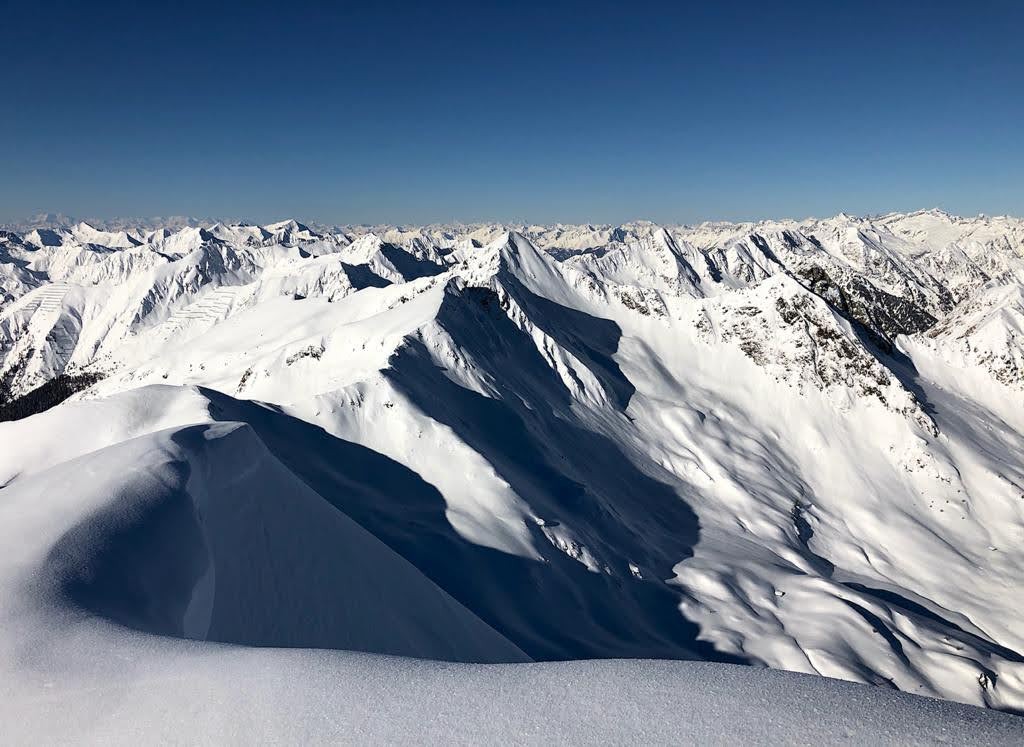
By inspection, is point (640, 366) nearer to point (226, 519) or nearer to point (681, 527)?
point (681, 527)

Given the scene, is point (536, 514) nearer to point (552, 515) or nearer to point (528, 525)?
point (528, 525)

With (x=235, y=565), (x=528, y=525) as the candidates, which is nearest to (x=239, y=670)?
(x=235, y=565)

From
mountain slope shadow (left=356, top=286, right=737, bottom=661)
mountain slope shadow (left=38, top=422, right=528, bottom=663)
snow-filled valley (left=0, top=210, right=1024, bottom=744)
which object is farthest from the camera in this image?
mountain slope shadow (left=356, top=286, right=737, bottom=661)

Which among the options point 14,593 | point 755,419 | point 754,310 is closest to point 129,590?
point 14,593

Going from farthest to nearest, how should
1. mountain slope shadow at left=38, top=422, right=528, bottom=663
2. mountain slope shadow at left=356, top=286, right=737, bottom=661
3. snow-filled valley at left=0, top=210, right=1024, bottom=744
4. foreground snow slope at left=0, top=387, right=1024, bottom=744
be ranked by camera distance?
mountain slope shadow at left=356, top=286, right=737, bottom=661 → mountain slope shadow at left=38, top=422, right=528, bottom=663 → snow-filled valley at left=0, top=210, right=1024, bottom=744 → foreground snow slope at left=0, top=387, right=1024, bottom=744

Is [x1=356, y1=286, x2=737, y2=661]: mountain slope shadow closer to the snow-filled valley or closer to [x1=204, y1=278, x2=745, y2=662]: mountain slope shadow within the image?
[x1=204, y1=278, x2=745, y2=662]: mountain slope shadow

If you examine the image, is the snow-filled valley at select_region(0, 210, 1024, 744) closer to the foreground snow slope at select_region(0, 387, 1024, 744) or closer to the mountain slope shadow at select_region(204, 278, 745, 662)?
the foreground snow slope at select_region(0, 387, 1024, 744)

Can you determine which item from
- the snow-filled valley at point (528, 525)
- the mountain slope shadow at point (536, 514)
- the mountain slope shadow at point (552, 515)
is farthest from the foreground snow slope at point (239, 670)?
the mountain slope shadow at point (552, 515)

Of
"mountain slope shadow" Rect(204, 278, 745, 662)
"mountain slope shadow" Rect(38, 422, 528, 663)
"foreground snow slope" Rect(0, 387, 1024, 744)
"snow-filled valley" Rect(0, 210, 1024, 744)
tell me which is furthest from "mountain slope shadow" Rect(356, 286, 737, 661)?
"foreground snow slope" Rect(0, 387, 1024, 744)

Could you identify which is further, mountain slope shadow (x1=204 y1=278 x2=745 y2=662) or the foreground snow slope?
mountain slope shadow (x1=204 y1=278 x2=745 y2=662)

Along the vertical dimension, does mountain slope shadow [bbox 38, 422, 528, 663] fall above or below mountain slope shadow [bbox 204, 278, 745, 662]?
above
